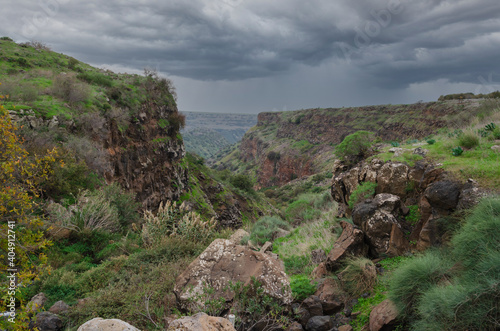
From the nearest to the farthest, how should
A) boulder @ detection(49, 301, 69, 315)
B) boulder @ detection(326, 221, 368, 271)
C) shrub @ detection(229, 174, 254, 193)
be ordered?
boulder @ detection(49, 301, 69, 315) < boulder @ detection(326, 221, 368, 271) < shrub @ detection(229, 174, 254, 193)

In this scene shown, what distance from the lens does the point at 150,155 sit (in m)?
27.2

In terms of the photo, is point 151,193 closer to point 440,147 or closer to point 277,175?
point 440,147

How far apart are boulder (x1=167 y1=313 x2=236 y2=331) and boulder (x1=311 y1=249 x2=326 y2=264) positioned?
431cm

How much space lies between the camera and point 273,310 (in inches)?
189

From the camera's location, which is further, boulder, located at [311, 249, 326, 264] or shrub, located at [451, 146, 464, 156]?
boulder, located at [311, 249, 326, 264]

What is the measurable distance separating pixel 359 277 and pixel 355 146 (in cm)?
589

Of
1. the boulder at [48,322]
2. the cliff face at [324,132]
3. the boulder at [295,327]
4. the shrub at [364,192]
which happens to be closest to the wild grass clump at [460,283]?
the boulder at [295,327]

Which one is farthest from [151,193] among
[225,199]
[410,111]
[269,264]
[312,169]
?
[410,111]

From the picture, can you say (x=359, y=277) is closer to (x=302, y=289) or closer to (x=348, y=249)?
(x=348, y=249)

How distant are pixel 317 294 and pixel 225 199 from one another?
33.2 meters

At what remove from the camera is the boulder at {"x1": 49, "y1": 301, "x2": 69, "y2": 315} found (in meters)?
5.22

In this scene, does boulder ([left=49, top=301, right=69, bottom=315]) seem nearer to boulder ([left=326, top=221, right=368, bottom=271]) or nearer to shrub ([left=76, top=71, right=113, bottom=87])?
boulder ([left=326, top=221, right=368, bottom=271])

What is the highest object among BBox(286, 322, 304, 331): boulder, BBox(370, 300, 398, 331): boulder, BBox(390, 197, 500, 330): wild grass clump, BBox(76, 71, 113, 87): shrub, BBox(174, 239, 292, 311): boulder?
BBox(76, 71, 113, 87): shrub

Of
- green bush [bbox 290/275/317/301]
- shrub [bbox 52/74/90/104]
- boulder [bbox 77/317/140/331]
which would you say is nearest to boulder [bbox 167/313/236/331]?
boulder [bbox 77/317/140/331]
